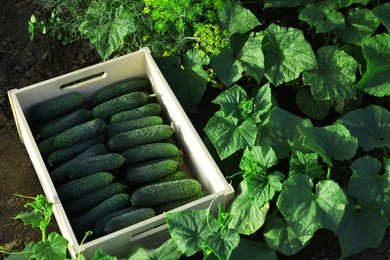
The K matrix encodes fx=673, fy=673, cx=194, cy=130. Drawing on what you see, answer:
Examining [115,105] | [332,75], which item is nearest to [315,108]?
[332,75]

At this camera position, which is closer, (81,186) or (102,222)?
(102,222)

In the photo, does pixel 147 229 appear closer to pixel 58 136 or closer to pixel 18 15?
pixel 58 136

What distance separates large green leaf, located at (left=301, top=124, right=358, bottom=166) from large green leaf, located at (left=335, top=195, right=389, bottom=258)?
33 centimetres

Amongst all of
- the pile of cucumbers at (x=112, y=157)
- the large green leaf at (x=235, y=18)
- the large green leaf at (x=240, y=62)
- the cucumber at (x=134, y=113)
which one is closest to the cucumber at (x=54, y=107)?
the pile of cucumbers at (x=112, y=157)

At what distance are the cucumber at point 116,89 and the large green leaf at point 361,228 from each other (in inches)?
73.5

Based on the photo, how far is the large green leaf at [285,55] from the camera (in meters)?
5.17

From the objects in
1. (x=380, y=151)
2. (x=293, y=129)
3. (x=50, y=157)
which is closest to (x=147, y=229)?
(x=50, y=157)

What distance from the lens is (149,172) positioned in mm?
4789

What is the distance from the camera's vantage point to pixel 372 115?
491 cm

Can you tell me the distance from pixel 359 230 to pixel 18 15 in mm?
3504

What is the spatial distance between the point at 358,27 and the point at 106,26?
6.66 feet

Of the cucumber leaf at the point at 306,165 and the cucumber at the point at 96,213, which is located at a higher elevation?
the cucumber at the point at 96,213

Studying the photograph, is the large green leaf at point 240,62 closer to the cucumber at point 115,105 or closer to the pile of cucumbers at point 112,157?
the pile of cucumbers at point 112,157

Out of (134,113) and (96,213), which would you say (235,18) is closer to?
(134,113)
